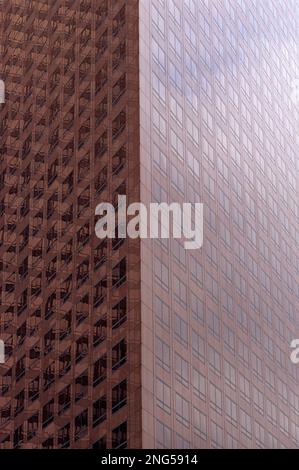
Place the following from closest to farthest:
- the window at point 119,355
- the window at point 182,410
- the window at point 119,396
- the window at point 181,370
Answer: the window at point 119,396, the window at point 119,355, the window at point 182,410, the window at point 181,370

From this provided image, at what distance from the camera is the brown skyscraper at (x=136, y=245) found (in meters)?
83.9

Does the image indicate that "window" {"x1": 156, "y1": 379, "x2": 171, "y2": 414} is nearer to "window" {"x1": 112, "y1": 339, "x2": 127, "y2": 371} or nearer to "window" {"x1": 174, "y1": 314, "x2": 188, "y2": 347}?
"window" {"x1": 112, "y1": 339, "x2": 127, "y2": 371}

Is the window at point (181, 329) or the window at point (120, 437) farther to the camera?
the window at point (181, 329)

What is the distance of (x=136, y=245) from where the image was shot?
3327 inches

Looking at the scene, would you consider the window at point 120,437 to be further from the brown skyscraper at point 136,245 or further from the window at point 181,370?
Answer: the window at point 181,370

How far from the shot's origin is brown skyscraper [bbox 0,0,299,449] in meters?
83.9

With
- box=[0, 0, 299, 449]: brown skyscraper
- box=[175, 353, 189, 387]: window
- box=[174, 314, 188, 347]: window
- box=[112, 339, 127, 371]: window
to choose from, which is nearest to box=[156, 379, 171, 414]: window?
box=[0, 0, 299, 449]: brown skyscraper

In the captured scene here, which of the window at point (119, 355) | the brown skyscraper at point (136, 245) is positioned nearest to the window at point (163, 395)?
the brown skyscraper at point (136, 245)

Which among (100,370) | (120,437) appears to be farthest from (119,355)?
(120,437)

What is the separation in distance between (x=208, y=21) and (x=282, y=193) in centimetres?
2574

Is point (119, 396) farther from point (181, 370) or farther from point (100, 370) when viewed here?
point (181, 370)
